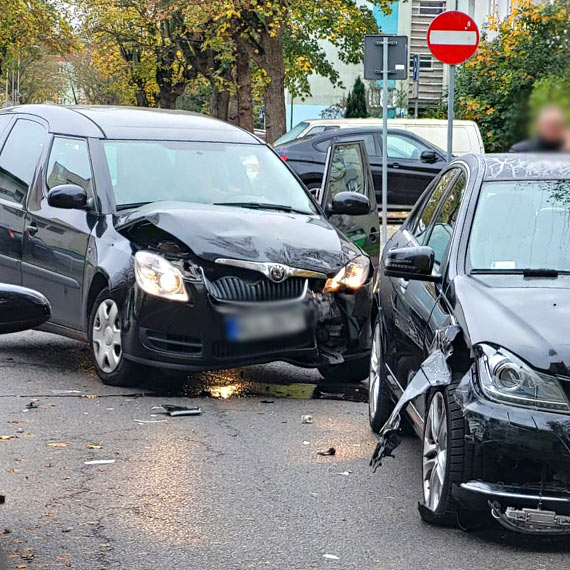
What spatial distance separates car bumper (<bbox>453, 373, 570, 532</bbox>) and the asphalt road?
21 cm

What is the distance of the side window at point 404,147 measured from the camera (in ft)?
76.2

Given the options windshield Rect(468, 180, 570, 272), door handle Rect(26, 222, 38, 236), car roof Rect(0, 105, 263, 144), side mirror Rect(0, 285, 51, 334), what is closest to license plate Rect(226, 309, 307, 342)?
car roof Rect(0, 105, 263, 144)

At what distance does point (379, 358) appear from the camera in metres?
6.60

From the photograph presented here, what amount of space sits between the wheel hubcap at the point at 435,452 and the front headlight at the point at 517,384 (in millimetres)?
330

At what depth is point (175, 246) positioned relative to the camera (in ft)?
25.1

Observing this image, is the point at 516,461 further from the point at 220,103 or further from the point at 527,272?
the point at 220,103

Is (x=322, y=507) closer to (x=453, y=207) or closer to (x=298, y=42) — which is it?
(x=453, y=207)

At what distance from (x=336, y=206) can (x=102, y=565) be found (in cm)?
502

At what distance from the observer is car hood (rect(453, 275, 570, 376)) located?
14.4 feet

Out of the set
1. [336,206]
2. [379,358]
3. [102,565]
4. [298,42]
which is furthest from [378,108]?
[102,565]

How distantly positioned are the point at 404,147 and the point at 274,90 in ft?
26.2

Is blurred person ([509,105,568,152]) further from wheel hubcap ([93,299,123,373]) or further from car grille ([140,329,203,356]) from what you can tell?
Result: wheel hubcap ([93,299,123,373])

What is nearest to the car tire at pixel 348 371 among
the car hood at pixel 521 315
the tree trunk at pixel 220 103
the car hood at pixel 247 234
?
the car hood at pixel 247 234

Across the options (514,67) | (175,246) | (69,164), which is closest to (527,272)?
(175,246)
